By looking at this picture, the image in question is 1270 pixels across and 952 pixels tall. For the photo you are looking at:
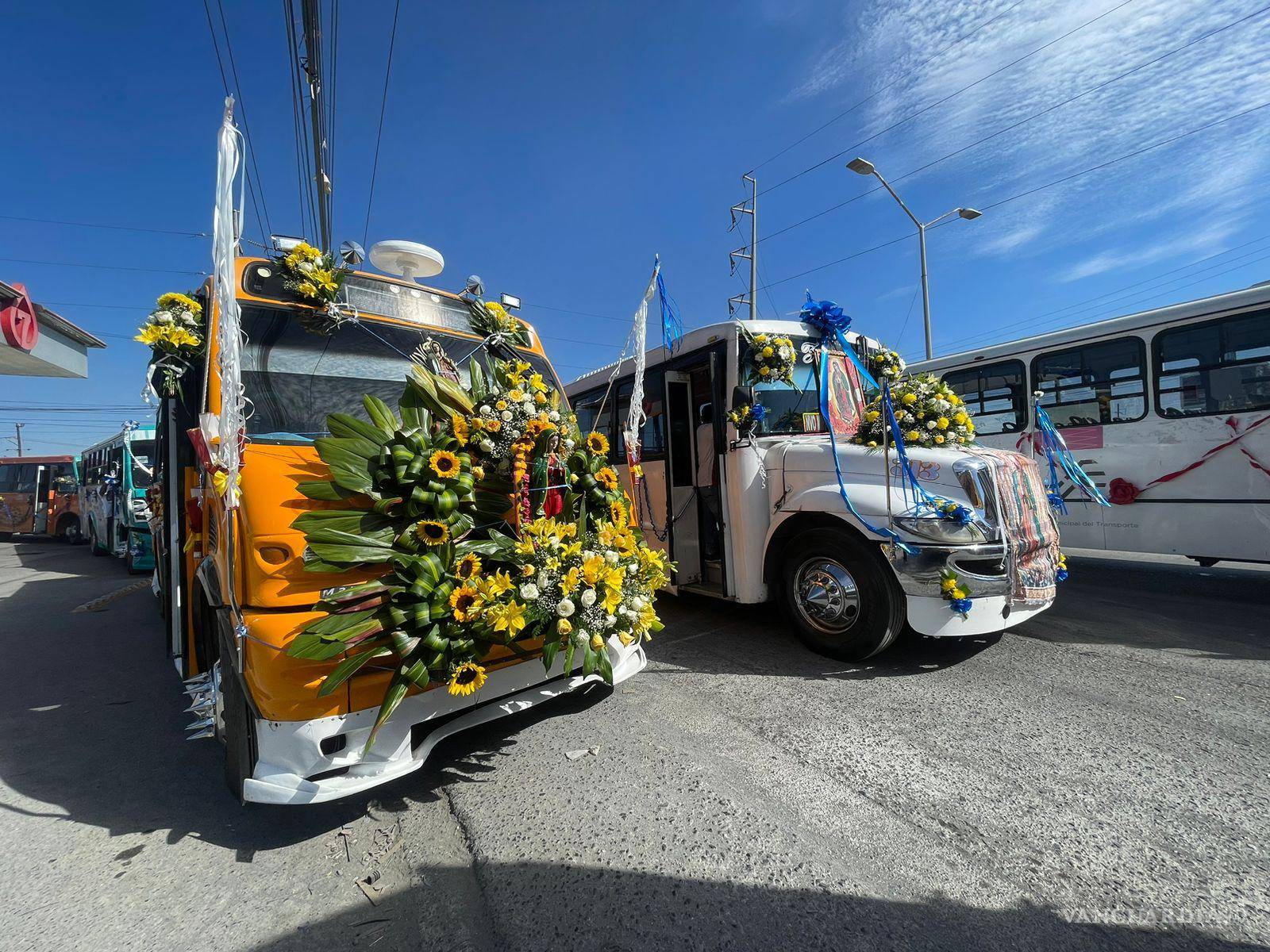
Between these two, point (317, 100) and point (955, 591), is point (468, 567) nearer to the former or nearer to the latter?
point (955, 591)

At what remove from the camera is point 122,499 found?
1084 cm

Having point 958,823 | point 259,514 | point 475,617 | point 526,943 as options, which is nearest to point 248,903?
point 526,943

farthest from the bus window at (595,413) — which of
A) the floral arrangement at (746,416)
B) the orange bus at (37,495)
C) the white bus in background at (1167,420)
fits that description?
the orange bus at (37,495)

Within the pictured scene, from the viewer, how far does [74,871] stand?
2414 millimetres

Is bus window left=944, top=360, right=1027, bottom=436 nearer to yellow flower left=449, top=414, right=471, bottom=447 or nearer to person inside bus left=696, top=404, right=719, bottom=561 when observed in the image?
person inside bus left=696, top=404, right=719, bottom=561

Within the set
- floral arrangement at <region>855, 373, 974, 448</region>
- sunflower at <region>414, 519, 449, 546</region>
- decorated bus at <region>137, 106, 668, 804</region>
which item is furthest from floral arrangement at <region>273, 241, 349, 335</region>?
floral arrangement at <region>855, 373, 974, 448</region>

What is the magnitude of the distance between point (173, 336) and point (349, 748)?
2657mm

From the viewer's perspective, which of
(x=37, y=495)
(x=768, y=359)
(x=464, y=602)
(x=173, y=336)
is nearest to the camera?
(x=464, y=602)

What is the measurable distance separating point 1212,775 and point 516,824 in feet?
11.4

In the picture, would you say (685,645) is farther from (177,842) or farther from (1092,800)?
(177,842)

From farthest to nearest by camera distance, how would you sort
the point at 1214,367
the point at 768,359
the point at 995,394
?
the point at 995,394 → the point at 1214,367 → the point at 768,359

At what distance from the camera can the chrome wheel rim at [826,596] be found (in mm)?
4469

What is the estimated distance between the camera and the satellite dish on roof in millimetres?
4277

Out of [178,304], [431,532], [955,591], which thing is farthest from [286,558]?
[955,591]
